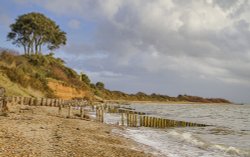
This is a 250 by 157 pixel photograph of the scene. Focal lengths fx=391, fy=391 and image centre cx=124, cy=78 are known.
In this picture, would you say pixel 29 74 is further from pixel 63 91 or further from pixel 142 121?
pixel 142 121

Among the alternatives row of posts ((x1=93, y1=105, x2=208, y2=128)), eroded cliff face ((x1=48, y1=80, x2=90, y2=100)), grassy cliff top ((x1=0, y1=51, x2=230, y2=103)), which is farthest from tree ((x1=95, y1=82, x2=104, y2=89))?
row of posts ((x1=93, y1=105, x2=208, y2=128))

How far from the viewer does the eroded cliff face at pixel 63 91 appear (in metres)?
63.4

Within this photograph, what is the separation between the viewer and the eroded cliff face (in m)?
63.4

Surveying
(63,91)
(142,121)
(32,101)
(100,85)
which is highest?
(100,85)

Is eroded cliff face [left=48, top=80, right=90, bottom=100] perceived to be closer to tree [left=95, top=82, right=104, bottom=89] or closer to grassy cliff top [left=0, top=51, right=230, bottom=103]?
grassy cliff top [left=0, top=51, right=230, bottom=103]

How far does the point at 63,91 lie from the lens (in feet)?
224

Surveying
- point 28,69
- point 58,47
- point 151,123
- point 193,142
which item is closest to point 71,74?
point 58,47

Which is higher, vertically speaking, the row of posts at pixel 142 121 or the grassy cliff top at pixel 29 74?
the grassy cliff top at pixel 29 74

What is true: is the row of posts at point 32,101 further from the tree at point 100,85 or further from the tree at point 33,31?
the tree at point 100,85

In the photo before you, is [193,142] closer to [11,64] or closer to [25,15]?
[11,64]

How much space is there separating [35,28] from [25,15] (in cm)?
461

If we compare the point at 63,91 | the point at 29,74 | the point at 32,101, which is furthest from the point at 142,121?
the point at 63,91

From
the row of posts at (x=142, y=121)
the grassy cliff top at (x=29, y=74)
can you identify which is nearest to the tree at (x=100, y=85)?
the grassy cliff top at (x=29, y=74)

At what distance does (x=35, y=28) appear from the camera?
3063 inches
